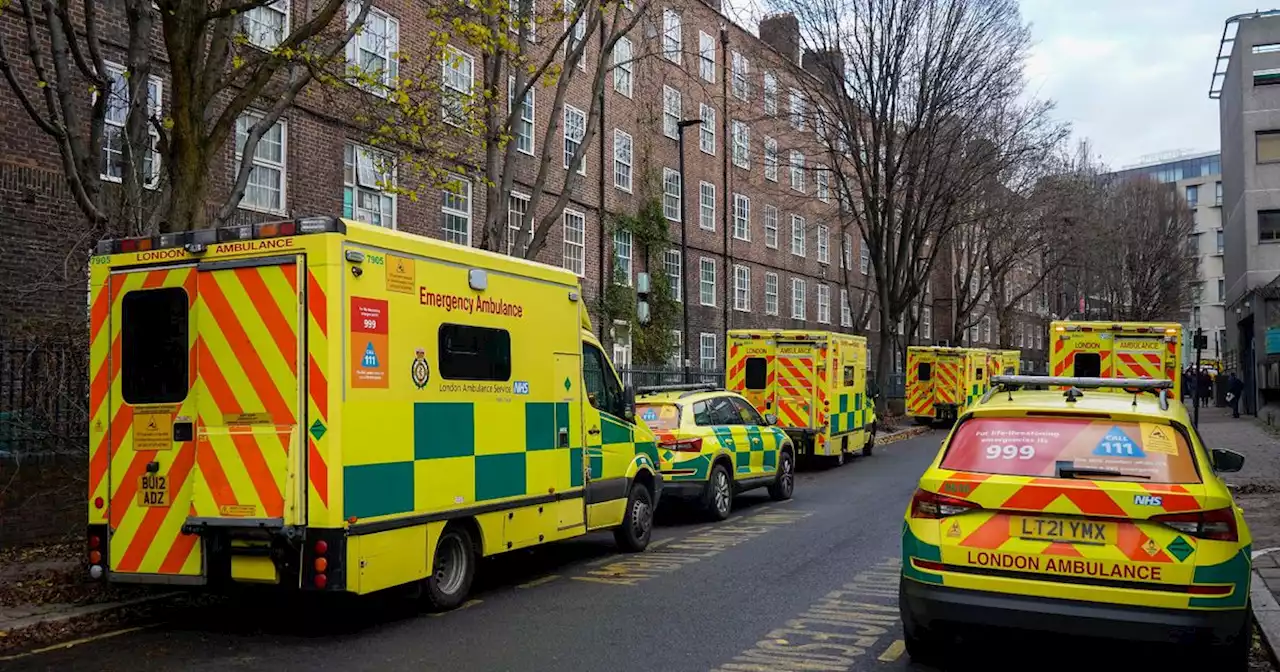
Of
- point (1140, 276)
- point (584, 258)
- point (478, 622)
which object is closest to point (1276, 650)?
point (478, 622)

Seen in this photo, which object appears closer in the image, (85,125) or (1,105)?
(1,105)

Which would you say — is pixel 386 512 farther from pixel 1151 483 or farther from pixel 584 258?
pixel 584 258

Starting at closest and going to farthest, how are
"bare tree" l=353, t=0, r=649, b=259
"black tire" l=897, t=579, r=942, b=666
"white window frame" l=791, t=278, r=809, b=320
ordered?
"black tire" l=897, t=579, r=942, b=666 < "bare tree" l=353, t=0, r=649, b=259 < "white window frame" l=791, t=278, r=809, b=320

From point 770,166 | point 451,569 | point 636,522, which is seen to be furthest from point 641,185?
point 451,569

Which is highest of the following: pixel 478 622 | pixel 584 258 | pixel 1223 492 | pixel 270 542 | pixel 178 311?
pixel 584 258

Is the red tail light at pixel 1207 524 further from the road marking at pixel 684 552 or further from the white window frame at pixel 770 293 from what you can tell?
the white window frame at pixel 770 293

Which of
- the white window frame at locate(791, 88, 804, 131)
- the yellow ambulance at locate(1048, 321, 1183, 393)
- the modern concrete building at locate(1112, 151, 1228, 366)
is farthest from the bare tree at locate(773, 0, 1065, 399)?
the modern concrete building at locate(1112, 151, 1228, 366)

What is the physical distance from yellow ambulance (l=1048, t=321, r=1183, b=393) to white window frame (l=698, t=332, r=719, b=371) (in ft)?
43.4

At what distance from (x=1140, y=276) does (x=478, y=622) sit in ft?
181

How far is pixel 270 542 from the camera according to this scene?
693 cm

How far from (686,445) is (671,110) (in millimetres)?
21428

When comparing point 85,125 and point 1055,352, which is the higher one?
point 85,125

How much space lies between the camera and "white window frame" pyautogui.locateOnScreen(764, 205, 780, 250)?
39.0m

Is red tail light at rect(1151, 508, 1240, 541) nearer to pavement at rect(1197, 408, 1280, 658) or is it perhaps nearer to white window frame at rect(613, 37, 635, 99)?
pavement at rect(1197, 408, 1280, 658)
